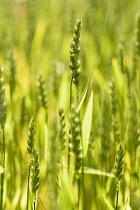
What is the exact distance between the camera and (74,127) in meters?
0.60

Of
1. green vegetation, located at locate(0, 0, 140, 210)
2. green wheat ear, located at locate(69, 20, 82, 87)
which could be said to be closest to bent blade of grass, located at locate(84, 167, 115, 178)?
green vegetation, located at locate(0, 0, 140, 210)

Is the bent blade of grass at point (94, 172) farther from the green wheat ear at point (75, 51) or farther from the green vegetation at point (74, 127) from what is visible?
the green wheat ear at point (75, 51)

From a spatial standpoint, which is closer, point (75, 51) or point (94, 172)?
point (75, 51)

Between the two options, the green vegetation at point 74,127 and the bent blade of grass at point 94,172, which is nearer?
the green vegetation at point 74,127

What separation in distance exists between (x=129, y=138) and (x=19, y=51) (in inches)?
50.8

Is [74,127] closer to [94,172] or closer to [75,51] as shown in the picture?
[75,51]

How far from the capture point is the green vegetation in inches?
26.5

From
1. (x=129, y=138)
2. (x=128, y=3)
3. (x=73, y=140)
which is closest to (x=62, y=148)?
(x=73, y=140)

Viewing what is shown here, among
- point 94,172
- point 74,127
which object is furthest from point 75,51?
point 94,172

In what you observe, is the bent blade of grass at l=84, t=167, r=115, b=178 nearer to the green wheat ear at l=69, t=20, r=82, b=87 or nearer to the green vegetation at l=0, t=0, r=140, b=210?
the green vegetation at l=0, t=0, r=140, b=210

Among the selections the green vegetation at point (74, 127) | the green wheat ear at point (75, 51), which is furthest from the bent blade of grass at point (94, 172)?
the green wheat ear at point (75, 51)

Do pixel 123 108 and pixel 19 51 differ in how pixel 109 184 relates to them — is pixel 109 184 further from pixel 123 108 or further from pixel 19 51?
pixel 19 51

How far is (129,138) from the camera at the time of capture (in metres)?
0.98

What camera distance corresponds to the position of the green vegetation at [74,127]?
2.20 ft
